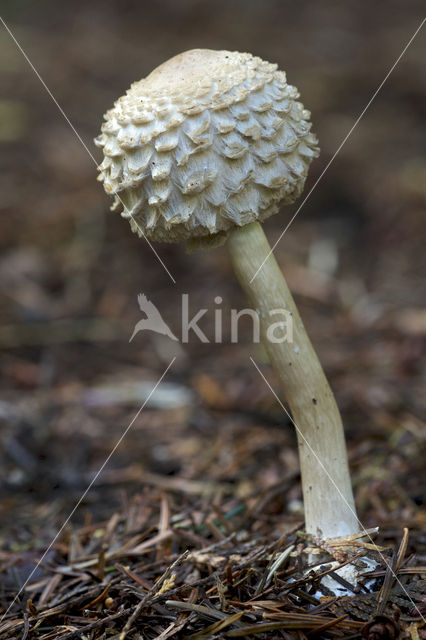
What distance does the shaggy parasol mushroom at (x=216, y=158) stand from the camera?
237 centimetres

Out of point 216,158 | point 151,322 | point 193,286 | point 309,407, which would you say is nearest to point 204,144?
point 216,158

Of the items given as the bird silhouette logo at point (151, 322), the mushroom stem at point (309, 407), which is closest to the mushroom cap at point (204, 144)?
the mushroom stem at point (309, 407)

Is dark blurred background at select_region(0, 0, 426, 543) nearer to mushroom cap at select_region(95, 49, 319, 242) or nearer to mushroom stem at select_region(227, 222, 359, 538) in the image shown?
mushroom stem at select_region(227, 222, 359, 538)

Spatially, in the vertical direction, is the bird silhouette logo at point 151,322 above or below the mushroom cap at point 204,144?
below

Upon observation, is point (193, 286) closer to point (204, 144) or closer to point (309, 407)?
point (309, 407)

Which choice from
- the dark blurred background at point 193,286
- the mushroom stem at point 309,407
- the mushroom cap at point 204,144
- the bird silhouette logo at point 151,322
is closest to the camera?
the mushroom cap at point 204,144

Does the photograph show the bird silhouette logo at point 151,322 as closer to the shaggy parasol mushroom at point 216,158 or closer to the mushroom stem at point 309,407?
the mushroom stem at point 309,407

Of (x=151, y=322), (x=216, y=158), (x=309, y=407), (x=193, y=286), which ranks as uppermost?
(x=216, y=158)

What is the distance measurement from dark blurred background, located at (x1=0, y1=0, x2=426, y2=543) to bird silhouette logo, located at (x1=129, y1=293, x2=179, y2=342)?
8 cm

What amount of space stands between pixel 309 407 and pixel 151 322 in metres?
3.26

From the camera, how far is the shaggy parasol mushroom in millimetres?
2371

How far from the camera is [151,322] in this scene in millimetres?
5910

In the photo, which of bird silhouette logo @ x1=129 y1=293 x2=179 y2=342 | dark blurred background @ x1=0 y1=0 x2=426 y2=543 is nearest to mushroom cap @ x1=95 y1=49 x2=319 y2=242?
dark blurred background @ x1=0 y1=0 x2=426 y2=543

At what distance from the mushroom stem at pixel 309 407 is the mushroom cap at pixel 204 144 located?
31 centimetres
